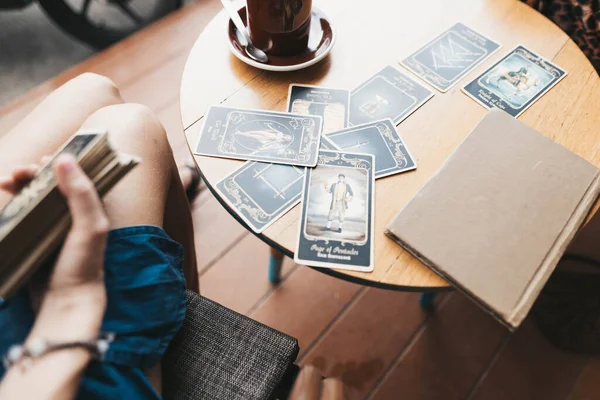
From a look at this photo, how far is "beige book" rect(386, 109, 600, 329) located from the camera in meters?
0.65

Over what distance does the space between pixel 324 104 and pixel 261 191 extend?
9.2 inches

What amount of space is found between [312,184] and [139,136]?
0.34 m

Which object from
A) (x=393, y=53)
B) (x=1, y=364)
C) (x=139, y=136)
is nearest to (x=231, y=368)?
(x=1, y=364)

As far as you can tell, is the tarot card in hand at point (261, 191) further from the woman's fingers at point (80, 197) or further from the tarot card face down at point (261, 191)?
the woman's fingers at point (80, 197)

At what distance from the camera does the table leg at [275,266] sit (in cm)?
126

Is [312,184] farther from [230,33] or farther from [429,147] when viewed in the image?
[230,33]

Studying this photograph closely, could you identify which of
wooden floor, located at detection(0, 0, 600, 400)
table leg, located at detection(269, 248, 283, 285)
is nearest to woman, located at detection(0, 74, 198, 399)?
table leg, located at detection(269, 248, 283, 285)

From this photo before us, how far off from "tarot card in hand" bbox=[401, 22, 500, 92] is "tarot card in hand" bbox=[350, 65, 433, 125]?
0.04 meters

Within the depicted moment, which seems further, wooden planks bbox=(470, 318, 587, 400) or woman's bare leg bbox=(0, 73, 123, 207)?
wooden planks bbox=(470, 318, 587, 400)

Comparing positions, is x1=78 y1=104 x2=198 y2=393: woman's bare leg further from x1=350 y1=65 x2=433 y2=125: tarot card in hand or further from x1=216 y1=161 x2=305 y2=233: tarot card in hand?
x1=350 y1=65 x2=433 y2=125: tarot card in hand

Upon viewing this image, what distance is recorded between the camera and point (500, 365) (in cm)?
126

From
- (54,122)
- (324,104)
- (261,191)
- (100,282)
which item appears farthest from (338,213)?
(54,122)

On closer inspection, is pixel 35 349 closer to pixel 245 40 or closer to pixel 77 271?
Result: pixel 77 271

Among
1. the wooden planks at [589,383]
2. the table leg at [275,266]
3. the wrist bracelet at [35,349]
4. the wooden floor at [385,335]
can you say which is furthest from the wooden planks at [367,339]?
the wrist bracelet at [35,349]
